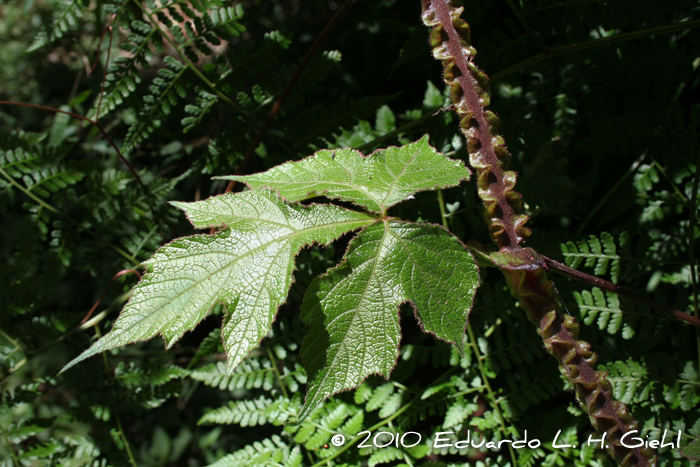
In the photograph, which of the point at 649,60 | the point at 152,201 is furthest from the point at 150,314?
the point at 649,60

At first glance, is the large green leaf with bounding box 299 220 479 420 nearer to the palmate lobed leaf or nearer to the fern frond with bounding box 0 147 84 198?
the palmate lobed leaf

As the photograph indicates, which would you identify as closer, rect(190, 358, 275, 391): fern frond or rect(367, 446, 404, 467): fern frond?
rect(367, 446, 404, 467): fern frond

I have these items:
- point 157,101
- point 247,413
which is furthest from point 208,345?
point 157,101

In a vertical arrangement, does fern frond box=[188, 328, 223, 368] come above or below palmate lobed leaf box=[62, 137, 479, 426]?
below

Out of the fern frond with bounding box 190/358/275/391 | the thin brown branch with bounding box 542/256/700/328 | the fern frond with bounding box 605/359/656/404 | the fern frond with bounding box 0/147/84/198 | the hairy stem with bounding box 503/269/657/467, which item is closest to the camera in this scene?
the hairy stem with bounding box 503/269/657/467

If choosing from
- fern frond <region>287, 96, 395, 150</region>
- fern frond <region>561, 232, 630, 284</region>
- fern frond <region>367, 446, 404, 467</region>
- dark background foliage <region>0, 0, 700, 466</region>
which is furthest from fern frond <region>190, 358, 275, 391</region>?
fern frond <region>561, 232, 630, 284</region>

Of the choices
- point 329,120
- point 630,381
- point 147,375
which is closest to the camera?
point 630,381

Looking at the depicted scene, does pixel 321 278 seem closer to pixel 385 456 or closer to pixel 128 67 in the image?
pixel 385 456
